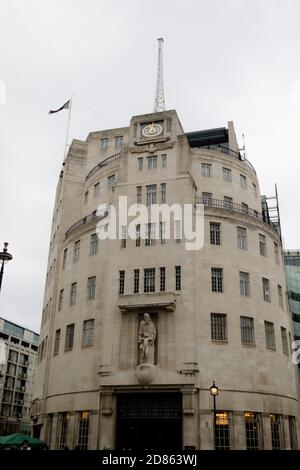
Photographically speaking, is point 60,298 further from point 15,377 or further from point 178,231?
point 15,377

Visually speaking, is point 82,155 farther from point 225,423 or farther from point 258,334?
point 225,423

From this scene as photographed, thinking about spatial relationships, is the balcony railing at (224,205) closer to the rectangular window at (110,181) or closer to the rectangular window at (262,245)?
the rectangular window at (262,245)

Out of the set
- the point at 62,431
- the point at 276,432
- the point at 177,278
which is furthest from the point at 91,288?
the point at 276,432

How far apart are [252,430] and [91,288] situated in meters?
18.5

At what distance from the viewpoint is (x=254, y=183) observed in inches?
1981

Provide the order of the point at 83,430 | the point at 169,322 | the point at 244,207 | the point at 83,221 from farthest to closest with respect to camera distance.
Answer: the point at 83,221
the point at 244,207
the point at 169,322
the point at 83,430

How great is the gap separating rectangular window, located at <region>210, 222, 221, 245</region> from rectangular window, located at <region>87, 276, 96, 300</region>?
11.7 metres

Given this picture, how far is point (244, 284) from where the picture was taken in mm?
40656

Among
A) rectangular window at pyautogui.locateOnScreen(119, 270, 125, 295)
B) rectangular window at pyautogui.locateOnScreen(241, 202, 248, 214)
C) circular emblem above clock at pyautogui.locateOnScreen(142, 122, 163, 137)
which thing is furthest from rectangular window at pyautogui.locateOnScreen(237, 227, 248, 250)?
circular emblem above clock at pyautogui.locateOnScreen(142, 122, 163, 137)

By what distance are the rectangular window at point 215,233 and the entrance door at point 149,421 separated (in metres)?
13.7

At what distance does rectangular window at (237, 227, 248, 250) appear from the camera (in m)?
42.2

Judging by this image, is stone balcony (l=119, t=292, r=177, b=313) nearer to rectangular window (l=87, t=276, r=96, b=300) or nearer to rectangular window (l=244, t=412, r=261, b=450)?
rectangular window (l=87, t=276, r=96, b=300)

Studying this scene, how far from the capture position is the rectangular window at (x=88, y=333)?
4044 cm

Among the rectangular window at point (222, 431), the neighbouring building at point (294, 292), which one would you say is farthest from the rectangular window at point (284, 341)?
the neighbouring building at point (294, 292)
